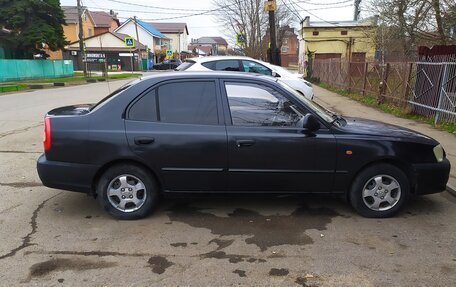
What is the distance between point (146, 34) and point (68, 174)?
75251mm

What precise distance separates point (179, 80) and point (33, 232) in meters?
2.19

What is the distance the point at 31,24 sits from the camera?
3381 centimetres

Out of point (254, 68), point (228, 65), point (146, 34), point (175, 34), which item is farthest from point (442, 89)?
point (175, 34)

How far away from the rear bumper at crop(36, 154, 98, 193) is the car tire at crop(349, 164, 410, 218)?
2.87 meters

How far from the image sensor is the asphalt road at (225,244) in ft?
11.5

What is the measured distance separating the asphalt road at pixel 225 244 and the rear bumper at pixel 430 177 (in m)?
0.34

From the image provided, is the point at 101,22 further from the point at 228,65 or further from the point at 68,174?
the point at 68,174

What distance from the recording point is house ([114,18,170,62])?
7581cm

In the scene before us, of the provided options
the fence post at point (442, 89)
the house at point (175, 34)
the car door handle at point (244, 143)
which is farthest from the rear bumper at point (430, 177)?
the house at point (175, 34)

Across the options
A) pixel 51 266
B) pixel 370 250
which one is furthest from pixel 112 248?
pixel 370 250

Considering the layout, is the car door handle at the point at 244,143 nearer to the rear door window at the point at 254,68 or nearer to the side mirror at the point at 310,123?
the side mirror at the point at 310,123

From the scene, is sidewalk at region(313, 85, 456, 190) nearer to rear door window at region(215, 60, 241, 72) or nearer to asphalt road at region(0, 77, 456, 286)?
asphalt road at region(0, 77, 456, 286)

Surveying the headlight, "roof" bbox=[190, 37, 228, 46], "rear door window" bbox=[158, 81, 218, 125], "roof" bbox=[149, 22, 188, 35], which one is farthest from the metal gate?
"roof" bbox=[190, 37, 228, 46]

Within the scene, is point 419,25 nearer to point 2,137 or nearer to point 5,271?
point 2,137
